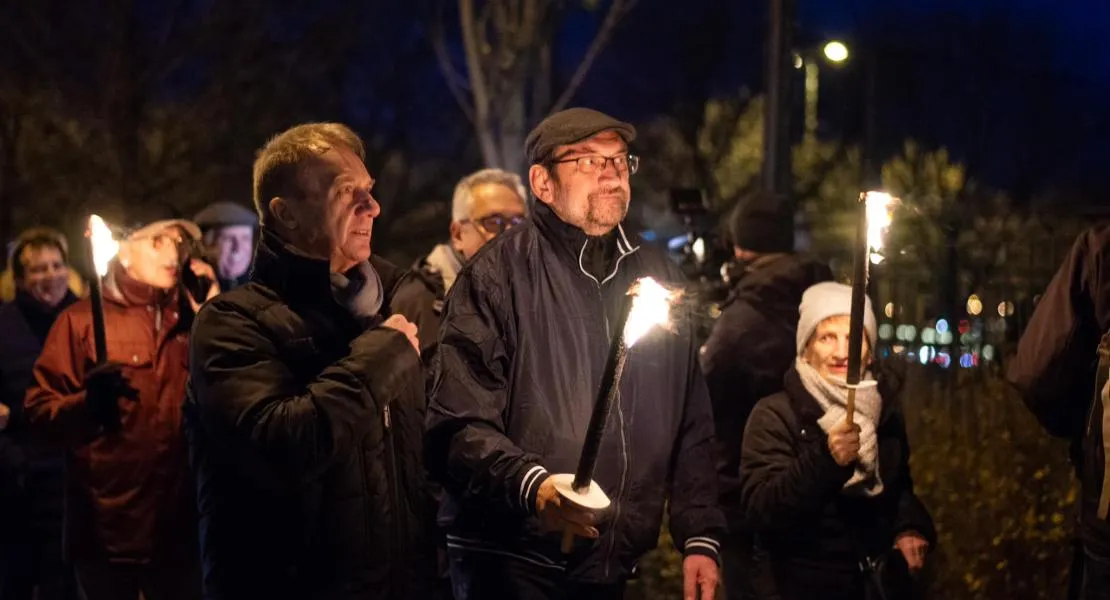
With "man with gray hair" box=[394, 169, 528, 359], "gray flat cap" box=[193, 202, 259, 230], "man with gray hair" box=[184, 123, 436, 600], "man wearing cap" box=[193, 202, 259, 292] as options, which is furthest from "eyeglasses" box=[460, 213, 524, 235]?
"gray flat cap" box=[193, 202, 259, 230]

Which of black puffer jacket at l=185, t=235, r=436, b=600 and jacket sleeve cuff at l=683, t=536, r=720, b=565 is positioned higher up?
black puffer jacket at l=185, t=235, r=436, b=600

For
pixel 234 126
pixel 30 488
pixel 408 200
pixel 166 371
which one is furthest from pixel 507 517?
pixel 408 200

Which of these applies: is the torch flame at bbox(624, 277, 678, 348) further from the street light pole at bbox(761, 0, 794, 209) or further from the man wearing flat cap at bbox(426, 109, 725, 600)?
the street light pole at bbox(761, 0, 794, 209)

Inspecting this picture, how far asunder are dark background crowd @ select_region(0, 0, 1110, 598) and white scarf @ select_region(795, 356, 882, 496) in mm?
972

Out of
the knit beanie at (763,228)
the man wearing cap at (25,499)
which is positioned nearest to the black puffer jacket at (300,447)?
the knit beanie at (763,228)

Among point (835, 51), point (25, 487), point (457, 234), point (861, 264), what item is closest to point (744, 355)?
point (457, 234)

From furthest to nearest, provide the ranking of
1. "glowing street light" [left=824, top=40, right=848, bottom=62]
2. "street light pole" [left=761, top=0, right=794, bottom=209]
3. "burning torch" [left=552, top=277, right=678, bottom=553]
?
1. "glowing street light" [left=824, top=40, right=848, bottom=62]
2. "street light pole" [left=761, top=0, right=794, bottom=209]
3. "burning torch" [left=552, top=277, right=678, bottom=553]

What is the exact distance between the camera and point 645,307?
10.4 ft

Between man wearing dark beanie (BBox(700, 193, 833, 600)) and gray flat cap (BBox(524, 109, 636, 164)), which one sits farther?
man wearing dark beanie (BBox(700, 193, 833, 600))

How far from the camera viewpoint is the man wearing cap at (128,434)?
5008mm

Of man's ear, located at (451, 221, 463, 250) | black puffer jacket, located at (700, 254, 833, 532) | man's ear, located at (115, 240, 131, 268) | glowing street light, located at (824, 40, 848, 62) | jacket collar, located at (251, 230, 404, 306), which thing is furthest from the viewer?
glowing street light, located at (824, 40, 848, 62)

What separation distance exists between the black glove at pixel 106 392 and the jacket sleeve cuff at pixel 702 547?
2.11 metres

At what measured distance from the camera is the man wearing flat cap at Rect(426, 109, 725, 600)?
12.4 ft

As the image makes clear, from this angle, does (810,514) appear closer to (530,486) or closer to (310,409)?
(530,486)
